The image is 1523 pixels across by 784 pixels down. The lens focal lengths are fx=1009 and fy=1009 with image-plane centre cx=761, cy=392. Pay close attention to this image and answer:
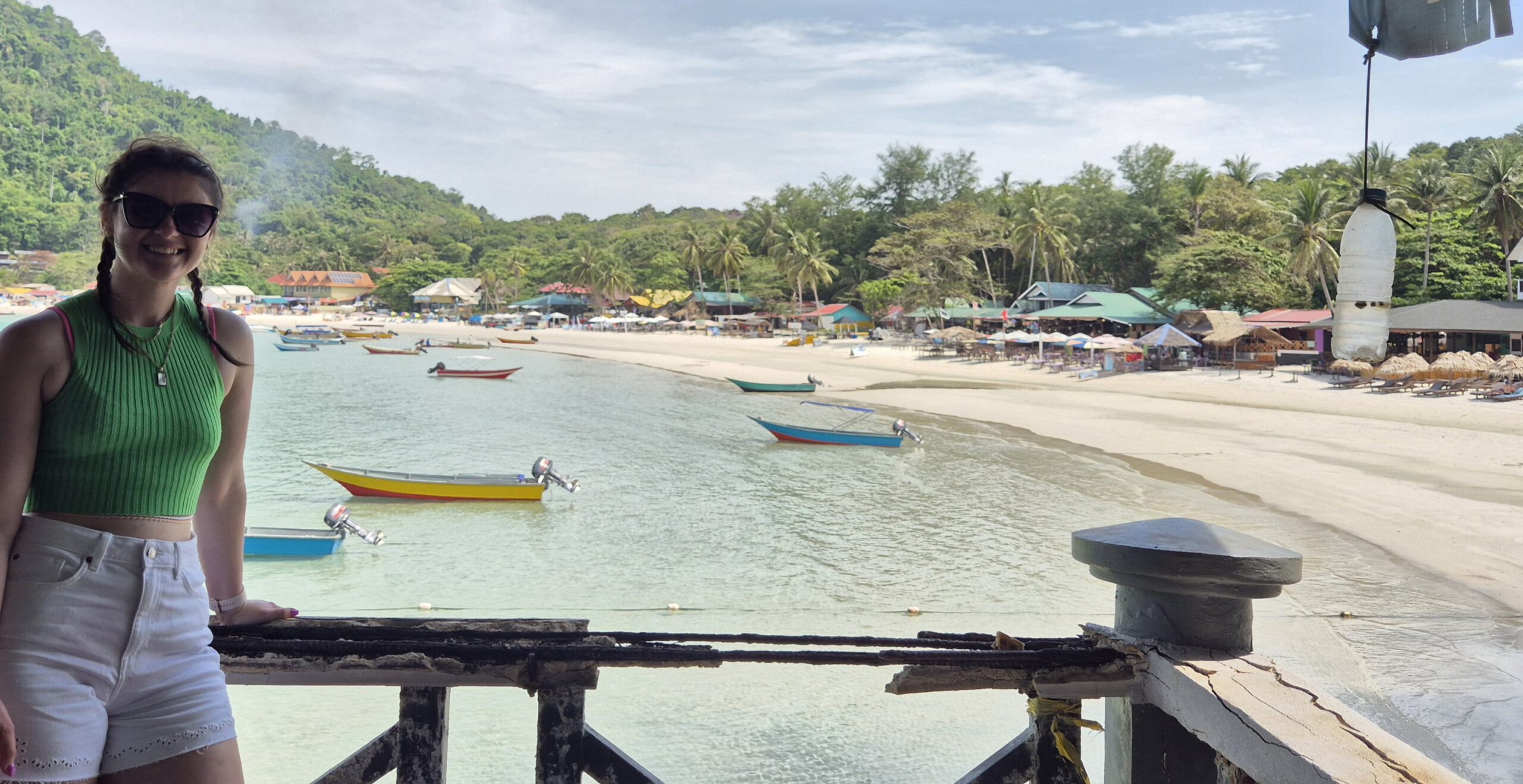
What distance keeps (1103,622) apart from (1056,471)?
1053 centimetres

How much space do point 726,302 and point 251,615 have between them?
84.1 metres

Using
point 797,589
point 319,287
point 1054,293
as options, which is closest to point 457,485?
point 797,589

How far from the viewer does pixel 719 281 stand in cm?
9138

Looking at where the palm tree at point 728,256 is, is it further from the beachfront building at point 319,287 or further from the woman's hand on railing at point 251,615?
the woman's hand on railing at point 251,615

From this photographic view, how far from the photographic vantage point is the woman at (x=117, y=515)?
5.51 feet

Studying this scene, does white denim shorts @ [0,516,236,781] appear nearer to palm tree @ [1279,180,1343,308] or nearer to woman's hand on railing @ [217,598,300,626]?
woman's hand on railing @ [217,598,300,626]

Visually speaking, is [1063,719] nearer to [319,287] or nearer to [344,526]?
[344,526]

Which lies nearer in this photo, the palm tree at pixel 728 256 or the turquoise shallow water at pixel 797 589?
the turquoise shallow water at pixel 797 589

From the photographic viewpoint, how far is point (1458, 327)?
33969 mm

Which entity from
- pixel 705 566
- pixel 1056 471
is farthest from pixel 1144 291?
pixel 705 566

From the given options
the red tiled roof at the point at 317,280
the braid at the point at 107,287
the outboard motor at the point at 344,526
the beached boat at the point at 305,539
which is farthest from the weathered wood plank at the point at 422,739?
the red tiled roof at the point at 317,280

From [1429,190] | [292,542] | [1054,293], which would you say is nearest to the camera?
[292,542]

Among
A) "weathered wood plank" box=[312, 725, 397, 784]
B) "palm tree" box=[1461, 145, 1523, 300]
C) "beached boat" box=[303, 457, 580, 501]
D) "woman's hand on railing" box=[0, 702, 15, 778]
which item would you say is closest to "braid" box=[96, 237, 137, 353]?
"woman's hand on railing" box=[0, 702, 15, 778]

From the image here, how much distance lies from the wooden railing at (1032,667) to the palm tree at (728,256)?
266ft
